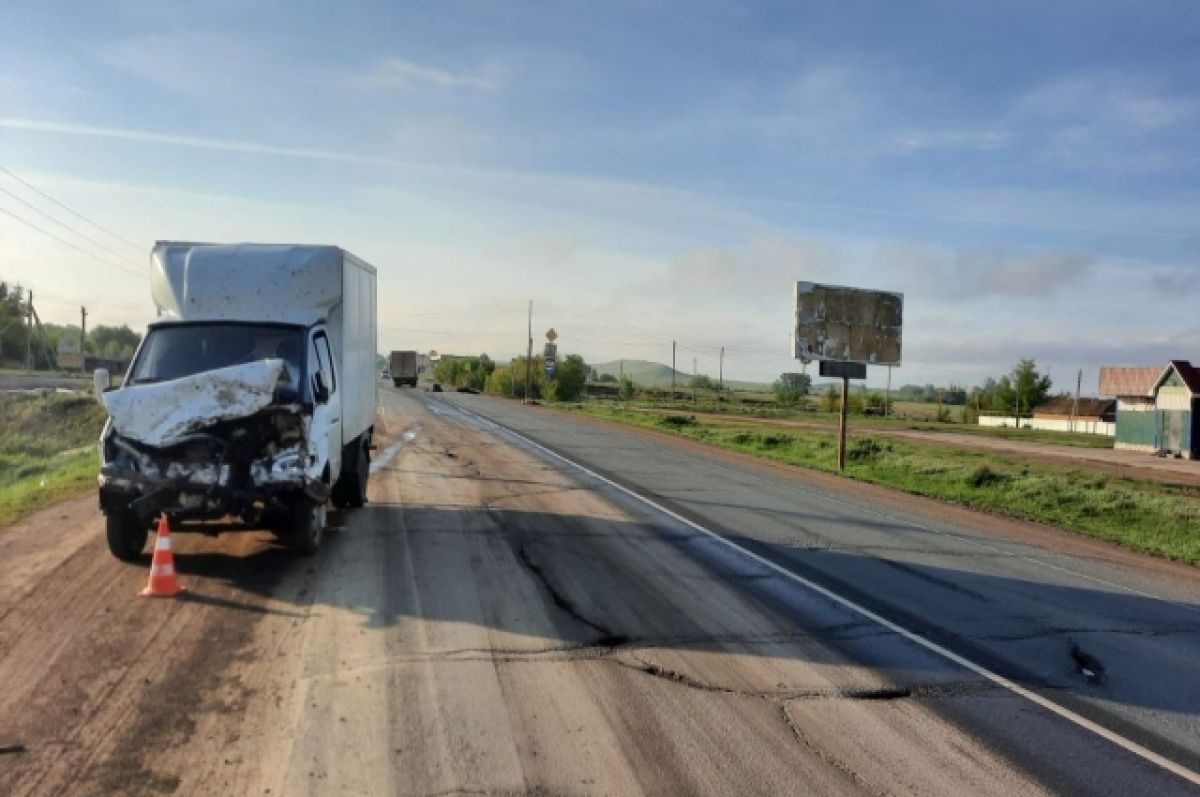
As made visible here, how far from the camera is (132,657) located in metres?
6.26

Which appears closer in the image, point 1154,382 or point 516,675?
point 516,675

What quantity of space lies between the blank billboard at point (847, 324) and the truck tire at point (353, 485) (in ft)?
60.5

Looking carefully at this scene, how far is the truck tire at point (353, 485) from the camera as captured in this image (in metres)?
12.2

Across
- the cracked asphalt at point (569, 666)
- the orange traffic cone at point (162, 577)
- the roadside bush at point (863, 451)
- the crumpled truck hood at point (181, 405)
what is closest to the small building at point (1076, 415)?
the roadside bush at point (863, 451)

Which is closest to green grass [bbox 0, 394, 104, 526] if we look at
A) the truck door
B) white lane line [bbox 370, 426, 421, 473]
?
the truck door

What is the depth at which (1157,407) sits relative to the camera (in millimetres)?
47844

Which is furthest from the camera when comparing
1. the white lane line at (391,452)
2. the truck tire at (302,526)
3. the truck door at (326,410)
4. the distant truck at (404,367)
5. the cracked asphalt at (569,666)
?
the distant truck at (404,367)

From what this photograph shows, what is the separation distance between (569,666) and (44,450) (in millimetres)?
29999

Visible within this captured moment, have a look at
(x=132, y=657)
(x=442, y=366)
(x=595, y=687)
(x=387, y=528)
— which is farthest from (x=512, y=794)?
(x=442, y=366)

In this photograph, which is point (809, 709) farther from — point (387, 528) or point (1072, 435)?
point (1072, 435)

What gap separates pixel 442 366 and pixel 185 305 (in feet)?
438

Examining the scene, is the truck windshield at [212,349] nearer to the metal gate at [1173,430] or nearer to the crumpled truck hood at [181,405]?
the crumpled truck hood at [181,405]

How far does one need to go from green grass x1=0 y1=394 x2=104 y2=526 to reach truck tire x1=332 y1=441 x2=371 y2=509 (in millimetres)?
3834

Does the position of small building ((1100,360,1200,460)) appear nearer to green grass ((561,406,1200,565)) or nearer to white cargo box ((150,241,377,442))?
green grass ((561,406,1200,565))
